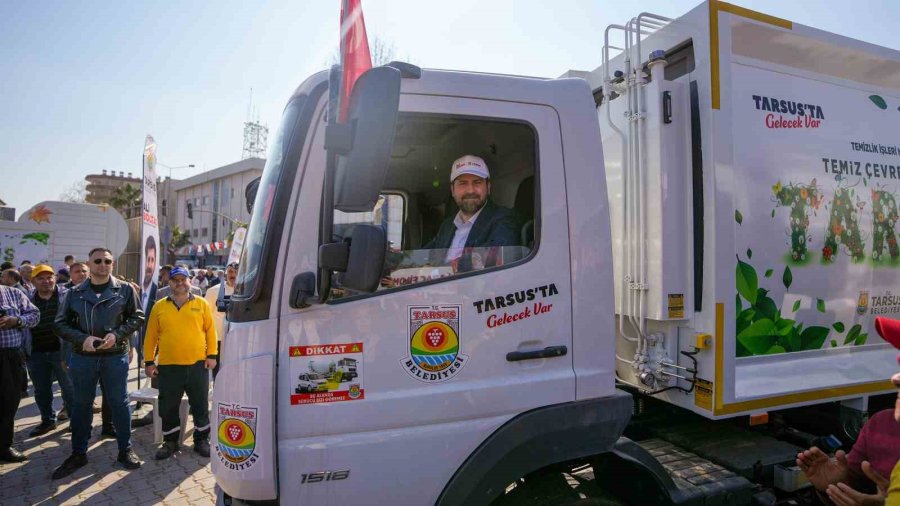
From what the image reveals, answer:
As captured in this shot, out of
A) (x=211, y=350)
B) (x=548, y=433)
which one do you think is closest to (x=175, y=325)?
(x=211, y=350)

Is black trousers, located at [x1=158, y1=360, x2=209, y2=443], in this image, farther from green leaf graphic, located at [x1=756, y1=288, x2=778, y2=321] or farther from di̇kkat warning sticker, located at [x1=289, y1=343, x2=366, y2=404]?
green leaf graphic, located at [x1=756, y1=288, x2=778, y2=321]

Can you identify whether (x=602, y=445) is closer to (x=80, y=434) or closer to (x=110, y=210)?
(x=80, y=434)

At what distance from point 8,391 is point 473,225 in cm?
554

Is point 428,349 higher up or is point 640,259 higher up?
point 640,259

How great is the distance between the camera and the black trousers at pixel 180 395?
5.24 m

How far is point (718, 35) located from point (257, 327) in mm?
2527

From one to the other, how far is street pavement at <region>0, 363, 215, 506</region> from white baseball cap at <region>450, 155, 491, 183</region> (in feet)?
12.5

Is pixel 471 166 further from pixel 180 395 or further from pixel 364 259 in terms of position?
pixel 180 395

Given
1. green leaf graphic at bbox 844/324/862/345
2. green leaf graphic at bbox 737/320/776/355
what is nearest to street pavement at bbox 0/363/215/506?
green leaf graphic at bbox 737/320/776/355

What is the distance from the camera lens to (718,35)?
8.43 feet

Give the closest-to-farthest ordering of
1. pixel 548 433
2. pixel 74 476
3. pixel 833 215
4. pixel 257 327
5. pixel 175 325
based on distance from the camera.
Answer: pixel 257 327 → pixel 548 433 → pixel 833 215 → pixel 74 476 → pixel 175 325

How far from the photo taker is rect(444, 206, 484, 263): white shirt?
214cm

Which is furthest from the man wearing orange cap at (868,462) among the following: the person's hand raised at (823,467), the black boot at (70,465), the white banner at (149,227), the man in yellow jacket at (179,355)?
the white banner at (149,227)

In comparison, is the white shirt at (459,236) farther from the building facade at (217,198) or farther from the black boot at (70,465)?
the building facade at (217,198)
